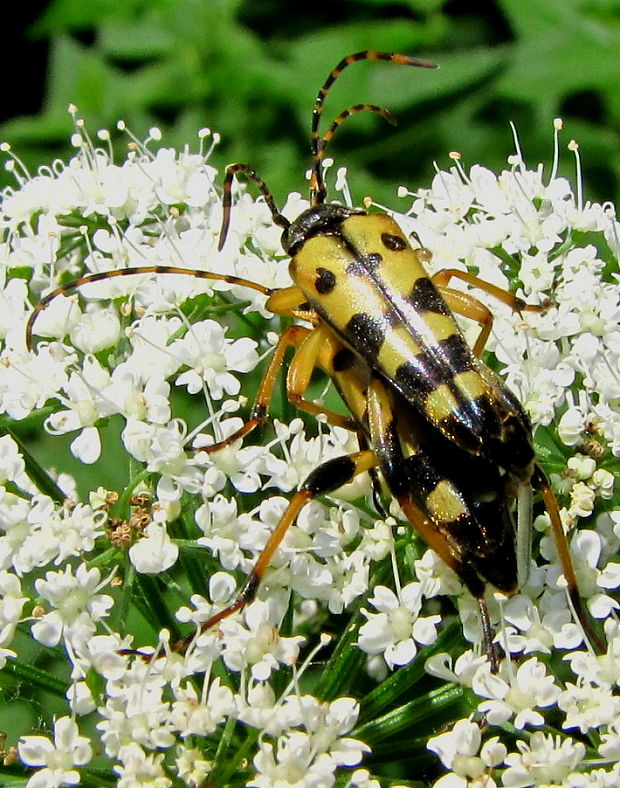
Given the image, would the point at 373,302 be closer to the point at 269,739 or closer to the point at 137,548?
the point at 137,548

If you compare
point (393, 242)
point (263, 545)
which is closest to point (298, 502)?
point (263, 545)

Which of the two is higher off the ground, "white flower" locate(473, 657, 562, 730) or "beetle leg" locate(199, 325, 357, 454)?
"beetle leg" locate(199, 325, 357, 454)

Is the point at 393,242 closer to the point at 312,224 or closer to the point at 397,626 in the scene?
the point at 312,224

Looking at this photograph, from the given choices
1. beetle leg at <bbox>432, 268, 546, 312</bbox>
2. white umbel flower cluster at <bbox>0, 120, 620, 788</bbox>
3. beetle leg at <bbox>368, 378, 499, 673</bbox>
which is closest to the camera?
white umbel flower cluster at <bbox>0, 120, 620, 788</bbox>

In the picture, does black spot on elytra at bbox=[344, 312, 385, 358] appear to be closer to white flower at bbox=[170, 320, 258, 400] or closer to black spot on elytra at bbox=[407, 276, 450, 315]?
black spot on elytra at bbox=[407, 276, 450, 315]

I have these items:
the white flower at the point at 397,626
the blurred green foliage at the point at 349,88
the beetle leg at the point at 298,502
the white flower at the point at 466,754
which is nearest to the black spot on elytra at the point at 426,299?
the beetle leg at the point at 298,502

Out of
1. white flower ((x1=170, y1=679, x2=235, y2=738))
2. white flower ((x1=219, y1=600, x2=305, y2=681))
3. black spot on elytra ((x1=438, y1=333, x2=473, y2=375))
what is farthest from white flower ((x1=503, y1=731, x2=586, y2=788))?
black spot on elytra ((x1=438, y1=333, x2=473, y2=375))
